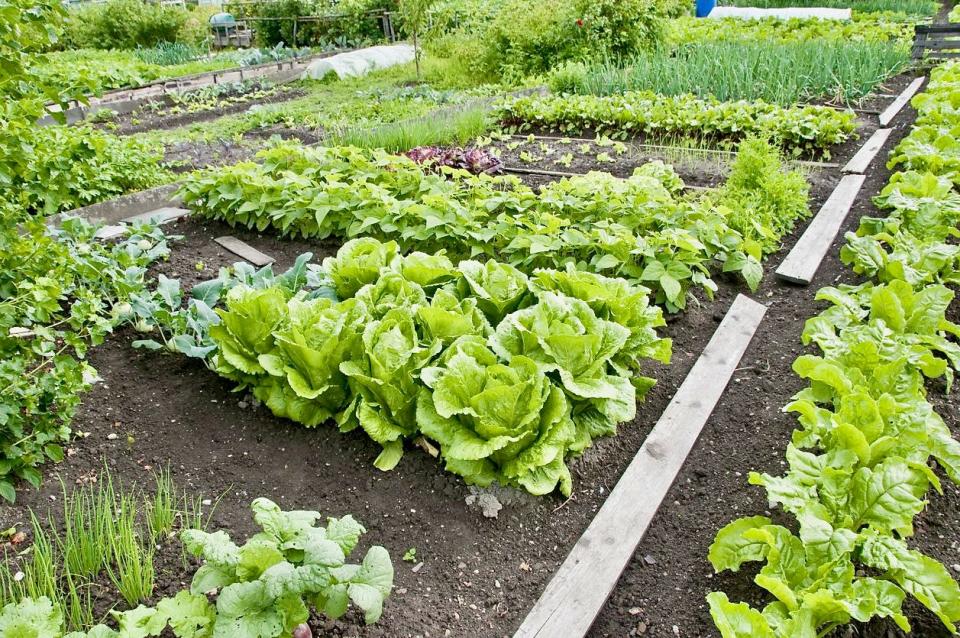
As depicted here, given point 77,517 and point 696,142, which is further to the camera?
point 696,142

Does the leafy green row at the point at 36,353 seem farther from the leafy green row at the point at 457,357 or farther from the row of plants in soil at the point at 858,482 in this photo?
the row of plants in soil at the point at 858,482

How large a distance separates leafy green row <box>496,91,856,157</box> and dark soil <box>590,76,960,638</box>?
3.01 metres

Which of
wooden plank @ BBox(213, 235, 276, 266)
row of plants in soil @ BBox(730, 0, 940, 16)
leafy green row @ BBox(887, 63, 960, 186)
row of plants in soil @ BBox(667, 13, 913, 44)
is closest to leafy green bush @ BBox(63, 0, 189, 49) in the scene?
row of plants in soil @ BBox(667, 13, 913, 44)

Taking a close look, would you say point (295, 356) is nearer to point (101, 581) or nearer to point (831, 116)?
point (101, 581)

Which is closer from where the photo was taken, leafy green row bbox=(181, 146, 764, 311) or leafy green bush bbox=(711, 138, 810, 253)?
leafy green row bbox=(181, 146, 764, 311)

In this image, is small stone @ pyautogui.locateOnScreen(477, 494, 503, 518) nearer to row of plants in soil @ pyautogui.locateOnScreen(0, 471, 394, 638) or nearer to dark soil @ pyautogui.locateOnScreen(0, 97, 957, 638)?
dark soil @ pyautogui.locateOnScreen(0, 97, 957, 638)

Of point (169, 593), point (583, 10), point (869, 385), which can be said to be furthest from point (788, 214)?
point (583, 10)

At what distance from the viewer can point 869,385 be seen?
233 cm

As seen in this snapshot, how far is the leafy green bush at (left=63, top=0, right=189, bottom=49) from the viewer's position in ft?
53.0

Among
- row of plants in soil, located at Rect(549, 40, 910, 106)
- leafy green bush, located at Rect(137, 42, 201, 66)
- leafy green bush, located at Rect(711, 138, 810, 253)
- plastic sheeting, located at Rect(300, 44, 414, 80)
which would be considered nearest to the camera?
leafy green bush, located at Rect(711, 138, 810, 253)

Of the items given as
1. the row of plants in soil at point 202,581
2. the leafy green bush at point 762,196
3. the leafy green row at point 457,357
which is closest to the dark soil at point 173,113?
the leafy green row at point 457,357

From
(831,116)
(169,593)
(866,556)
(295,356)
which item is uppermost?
(831,116)

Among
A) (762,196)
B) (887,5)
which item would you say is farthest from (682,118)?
(887,5)

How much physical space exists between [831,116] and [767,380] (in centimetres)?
414
